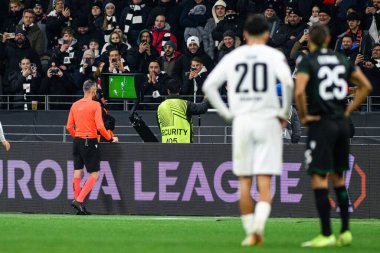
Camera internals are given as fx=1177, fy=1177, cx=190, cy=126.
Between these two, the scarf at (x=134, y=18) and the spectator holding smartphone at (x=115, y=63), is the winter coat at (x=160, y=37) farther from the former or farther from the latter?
the spectator holding smartphone at (x=115, y=63)

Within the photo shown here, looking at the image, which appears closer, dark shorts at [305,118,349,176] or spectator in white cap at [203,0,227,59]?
dark shorts at [305,118,349,176]

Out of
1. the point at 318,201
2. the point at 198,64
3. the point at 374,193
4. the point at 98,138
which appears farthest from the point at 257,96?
the point at 198,64

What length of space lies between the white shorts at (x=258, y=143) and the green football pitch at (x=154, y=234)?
31.7 inches

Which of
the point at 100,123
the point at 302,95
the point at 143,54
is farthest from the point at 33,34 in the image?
the point at 302,95

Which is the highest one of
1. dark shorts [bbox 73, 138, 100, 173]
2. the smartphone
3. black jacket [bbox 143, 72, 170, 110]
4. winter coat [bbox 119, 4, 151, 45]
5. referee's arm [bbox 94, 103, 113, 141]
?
winter coat [bbox 119, 4, 151, 45]

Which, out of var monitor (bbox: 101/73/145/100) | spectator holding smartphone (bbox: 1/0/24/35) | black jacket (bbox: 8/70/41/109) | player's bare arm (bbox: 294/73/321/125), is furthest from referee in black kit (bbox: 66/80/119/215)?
player's bare arm (bbox: 294/73/321/125)

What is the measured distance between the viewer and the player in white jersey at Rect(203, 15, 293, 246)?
451 inches

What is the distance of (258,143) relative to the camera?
11508mm

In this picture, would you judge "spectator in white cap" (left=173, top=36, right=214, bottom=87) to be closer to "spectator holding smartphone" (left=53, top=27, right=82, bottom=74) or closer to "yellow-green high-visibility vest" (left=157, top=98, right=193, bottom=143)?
"spectator holding smartphone" (left=53, top=27, right=82, bottom=74)

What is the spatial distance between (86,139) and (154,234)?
564 centimetres

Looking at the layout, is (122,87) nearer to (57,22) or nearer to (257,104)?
(57,22)

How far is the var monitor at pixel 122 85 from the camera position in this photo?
19422 millimetres

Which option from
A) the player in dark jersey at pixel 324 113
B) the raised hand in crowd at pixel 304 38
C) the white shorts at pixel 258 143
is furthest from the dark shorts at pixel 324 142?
the raised hand in crowd at pixel 304 38

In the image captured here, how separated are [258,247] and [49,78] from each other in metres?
13.2
